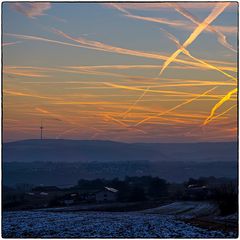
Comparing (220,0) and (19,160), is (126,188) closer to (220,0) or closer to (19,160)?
(19,160)

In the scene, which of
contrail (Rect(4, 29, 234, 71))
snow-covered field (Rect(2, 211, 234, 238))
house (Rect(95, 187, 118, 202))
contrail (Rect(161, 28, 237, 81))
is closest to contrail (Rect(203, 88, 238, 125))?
contrail (Rect(161, 28, 237, 81))

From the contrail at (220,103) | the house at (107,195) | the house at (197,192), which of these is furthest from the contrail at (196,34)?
the house at (197,192)

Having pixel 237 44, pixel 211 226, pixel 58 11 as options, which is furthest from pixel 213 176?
pixel 58 11

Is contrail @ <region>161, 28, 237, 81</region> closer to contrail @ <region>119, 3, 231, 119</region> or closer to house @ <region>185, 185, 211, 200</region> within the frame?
contrail @ <region>119, 3, 231, 119</region>

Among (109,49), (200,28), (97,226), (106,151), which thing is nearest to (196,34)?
(200,28)

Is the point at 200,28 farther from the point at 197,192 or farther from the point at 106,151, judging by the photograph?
the point at 197,192
